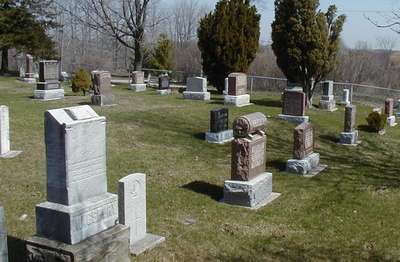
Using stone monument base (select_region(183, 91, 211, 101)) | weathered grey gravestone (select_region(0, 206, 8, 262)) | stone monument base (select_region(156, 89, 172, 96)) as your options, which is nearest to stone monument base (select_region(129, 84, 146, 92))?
stone monument base (select_region(156, 89, 172, 96))

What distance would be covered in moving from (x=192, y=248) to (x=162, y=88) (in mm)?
18037

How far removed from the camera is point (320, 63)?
68.1ft

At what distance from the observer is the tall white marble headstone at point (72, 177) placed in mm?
5258

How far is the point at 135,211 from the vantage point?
6.54 m

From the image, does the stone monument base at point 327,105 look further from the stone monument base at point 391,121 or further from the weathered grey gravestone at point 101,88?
the weathered grey gravestone at point 101,88

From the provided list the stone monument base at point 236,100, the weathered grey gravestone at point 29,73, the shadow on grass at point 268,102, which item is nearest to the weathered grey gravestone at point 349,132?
the stone monument base at point 236,100

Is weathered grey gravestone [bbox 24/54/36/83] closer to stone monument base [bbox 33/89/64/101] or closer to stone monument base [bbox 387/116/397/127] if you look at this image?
stone monument base [bbox 33/89/64/101]

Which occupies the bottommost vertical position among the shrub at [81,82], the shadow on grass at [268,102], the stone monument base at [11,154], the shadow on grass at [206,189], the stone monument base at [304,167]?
the shadow on grass at [206,189]

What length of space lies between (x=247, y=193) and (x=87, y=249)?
3.71m

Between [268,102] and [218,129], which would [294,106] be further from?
[268,102]

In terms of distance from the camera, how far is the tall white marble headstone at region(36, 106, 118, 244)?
5.26 meters

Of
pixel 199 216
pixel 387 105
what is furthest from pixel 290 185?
pixel 387 105

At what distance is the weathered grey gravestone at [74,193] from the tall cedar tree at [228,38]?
2036cm

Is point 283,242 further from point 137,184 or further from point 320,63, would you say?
point 320,63
